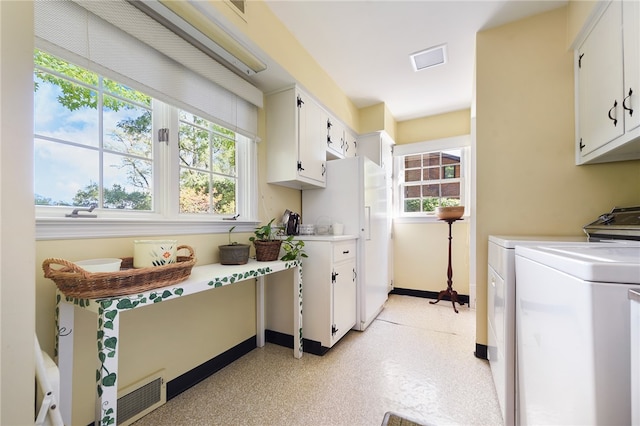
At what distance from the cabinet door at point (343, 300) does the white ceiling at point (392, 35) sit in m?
1.80

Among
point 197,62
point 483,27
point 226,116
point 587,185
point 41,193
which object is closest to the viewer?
point 41,193

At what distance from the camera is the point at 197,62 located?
5.30 feet

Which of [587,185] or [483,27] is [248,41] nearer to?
[483,27]

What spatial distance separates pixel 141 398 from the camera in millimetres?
1365

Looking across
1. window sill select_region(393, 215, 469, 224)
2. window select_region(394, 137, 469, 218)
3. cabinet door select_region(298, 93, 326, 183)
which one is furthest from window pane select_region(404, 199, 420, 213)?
cabinet door select_region(298, 93, 326, 183)

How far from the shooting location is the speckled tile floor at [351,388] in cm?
137

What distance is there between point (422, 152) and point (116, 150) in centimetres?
359

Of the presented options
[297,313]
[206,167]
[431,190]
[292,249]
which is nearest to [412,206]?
[431,190]

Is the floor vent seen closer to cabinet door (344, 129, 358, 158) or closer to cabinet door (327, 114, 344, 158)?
cabinet door (327, 114, 344, 158)

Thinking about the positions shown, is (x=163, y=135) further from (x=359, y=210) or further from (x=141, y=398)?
(x=359, y=210)

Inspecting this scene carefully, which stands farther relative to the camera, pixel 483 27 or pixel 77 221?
pixel 483 27

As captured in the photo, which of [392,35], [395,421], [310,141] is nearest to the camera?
[395,421]

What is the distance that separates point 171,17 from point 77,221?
121cm

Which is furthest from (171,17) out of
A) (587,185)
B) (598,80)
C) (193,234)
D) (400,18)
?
(587,185)
